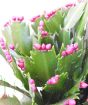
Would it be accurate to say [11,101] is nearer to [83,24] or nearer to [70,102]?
[70,102]

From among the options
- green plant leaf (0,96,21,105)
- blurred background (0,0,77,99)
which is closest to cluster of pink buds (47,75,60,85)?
green plant leaf (0,96,21,105)

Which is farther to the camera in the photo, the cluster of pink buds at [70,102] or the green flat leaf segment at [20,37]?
the green flat leaf segment at [20,37]

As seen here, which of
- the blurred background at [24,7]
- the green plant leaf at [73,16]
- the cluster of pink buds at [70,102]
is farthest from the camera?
the blurred background at [24,7]

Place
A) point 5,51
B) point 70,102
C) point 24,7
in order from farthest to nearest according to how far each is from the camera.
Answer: point 24,7, point 5,51, point 70,102

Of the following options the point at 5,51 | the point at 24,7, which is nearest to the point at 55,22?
the point at 5,51

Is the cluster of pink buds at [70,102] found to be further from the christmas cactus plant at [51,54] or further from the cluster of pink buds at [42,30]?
the cluster of pink buds at [42,30]

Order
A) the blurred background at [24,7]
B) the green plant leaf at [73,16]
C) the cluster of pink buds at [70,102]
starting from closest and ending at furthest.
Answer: the cluster of pink buds at [70,102] < the green plant leaf at [73,16] < the blurred background at [24,7]

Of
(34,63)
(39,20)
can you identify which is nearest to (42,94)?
(34,63)

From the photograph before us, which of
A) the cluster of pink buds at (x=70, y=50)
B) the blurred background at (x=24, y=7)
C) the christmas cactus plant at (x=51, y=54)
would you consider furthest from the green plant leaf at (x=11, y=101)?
the blurred background at (x=24, y=7)

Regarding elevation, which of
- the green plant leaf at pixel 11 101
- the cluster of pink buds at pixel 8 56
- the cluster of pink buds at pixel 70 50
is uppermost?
the cluster of pink buds at pixel 8 56
